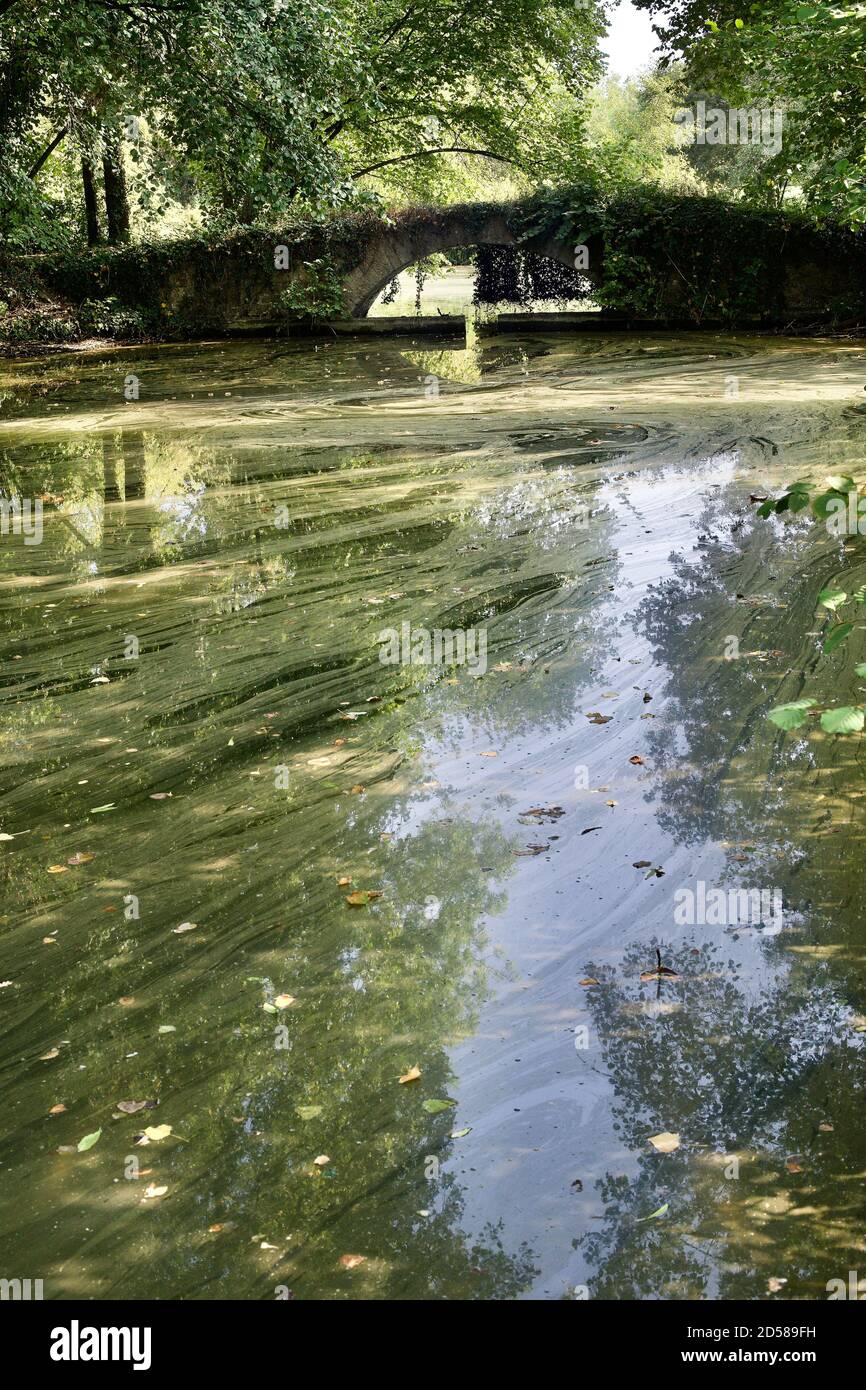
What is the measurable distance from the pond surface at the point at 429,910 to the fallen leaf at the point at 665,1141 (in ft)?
0.03

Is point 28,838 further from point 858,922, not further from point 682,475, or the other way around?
Answer: point 682,475

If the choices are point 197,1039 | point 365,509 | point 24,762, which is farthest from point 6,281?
point 197,1039

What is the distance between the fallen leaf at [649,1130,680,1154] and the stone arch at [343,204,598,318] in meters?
18.9

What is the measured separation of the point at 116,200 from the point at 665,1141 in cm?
2317

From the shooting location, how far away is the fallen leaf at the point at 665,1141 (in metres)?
2.93

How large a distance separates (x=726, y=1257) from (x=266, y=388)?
13525 millimetres

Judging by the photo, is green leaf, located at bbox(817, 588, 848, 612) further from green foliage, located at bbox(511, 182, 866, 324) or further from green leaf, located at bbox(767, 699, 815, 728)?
green foliage, located at bbox(511, 182, 866, 324)

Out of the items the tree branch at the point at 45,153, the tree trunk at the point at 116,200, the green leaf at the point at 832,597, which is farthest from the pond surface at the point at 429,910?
the tree branch at the point at 45,153

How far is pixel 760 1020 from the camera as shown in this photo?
11.1 ft

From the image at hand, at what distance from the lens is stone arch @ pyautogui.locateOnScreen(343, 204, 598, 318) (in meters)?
20.3

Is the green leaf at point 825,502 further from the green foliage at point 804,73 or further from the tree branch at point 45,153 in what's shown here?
the tree branch at point 45,153

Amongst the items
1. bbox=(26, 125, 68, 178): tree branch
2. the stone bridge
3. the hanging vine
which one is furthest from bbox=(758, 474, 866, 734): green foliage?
bbox=(26, 125, 68, 178): tree branch

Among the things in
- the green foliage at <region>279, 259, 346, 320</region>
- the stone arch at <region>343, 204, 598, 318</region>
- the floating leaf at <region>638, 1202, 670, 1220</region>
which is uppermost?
the stone arch at <region>343, 204, 598, 318</region>
